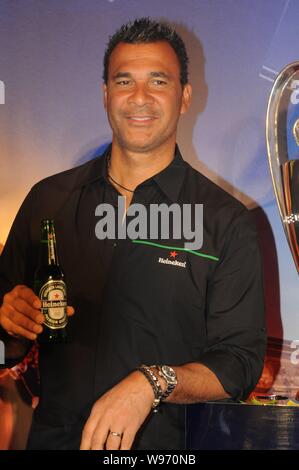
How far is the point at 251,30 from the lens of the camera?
2146 mm

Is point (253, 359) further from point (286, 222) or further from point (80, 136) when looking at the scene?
point (80, 136)

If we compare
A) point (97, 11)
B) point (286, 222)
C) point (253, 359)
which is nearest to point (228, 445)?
point (253, 359)

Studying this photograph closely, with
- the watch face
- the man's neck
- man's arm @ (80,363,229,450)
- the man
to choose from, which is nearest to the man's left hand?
man's arm @ (80,363,229,450)

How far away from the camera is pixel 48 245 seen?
2115mm

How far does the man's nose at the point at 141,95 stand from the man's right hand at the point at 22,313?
663mm

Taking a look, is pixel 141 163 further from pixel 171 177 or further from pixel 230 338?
pixel 230 338

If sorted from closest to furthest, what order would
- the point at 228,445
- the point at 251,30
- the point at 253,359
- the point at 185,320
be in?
the point at 228,445 < the point at 253,359 < the point at 185,320 < the point at 251,30

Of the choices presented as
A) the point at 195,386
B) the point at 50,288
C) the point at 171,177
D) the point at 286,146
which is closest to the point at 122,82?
the point at 171,177

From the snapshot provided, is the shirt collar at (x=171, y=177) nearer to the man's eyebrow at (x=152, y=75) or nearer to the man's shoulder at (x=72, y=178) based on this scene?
the man's shoulder at (x=72, y=178)

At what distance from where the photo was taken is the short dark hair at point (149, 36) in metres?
2.12

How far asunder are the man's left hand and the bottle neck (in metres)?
0.75

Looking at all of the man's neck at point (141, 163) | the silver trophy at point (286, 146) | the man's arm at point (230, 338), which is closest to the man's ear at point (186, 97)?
the man's neck at point (141, 163)

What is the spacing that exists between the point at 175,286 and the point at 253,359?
32cm

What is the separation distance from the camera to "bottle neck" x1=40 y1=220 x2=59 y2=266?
6.93 ft
